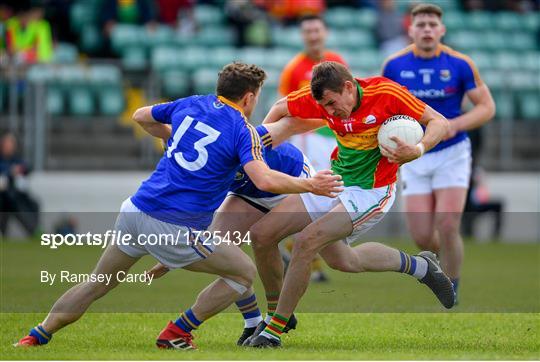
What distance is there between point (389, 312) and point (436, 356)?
258cm

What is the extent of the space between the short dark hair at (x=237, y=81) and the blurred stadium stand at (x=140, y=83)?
10156 mm

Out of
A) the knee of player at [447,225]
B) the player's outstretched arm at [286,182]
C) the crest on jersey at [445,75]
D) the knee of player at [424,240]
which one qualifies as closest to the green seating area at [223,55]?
the knee of player at [424,240]

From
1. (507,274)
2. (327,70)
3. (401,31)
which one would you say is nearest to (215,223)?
(327,70)

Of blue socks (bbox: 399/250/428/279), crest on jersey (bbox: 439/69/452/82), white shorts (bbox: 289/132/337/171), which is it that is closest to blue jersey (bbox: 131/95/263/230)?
blue socks (bbox: 399/250/428/279)

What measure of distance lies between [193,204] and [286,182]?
0.67 meters

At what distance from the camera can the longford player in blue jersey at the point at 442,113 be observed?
10.6m

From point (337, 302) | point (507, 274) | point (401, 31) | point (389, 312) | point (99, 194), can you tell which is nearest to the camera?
point (389, 312)

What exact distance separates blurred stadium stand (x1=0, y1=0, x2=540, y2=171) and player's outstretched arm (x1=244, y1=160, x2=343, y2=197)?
10.6 meters

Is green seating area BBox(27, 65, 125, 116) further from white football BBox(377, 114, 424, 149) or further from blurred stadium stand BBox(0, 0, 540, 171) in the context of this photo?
white football BBox(377, 114, 424, 149)

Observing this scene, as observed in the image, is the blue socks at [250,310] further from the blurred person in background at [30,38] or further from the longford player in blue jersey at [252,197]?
the blurred person in background at [30,38]

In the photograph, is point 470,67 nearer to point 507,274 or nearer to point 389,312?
point 389,312

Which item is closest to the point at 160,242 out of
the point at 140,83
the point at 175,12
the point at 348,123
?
the point at 348,123

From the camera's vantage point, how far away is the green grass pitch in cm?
768

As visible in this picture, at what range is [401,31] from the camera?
21.4m
